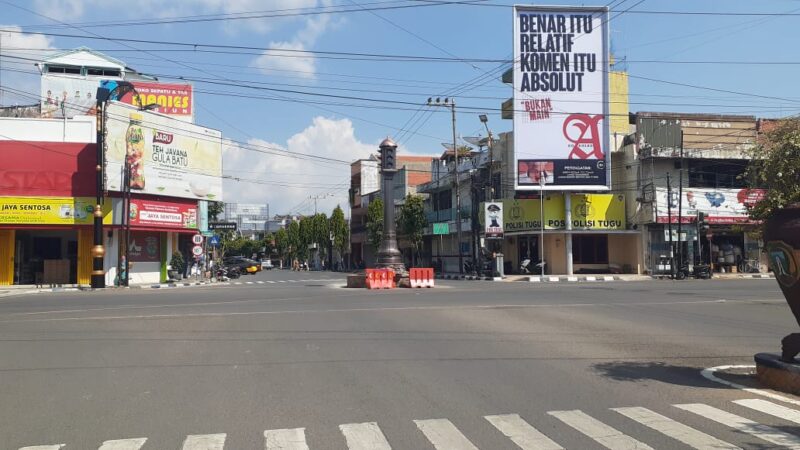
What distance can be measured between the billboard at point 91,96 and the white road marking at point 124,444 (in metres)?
49.6

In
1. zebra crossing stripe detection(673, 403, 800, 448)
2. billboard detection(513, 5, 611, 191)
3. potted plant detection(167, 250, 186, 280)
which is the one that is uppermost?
billboard detection(513, 5, 611, 191)

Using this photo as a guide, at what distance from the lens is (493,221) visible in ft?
131

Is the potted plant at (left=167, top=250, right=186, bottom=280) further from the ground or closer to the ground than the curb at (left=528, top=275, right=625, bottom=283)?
further from the ground

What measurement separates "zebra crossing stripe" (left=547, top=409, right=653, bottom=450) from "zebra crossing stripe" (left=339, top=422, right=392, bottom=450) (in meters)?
1.94

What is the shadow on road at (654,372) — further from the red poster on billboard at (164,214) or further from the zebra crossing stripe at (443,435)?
the red poster on billboard at (164,214)

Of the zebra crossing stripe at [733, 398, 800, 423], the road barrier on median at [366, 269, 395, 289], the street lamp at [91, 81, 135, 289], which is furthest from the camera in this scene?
the street lamp at [91, 81, 135, 289]

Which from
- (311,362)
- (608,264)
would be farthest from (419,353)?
(608,264)

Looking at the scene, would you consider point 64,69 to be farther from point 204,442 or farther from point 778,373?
point 778,373

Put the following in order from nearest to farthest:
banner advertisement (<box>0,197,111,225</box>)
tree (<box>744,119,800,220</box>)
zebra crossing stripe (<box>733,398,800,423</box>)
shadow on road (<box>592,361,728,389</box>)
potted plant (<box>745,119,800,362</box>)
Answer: zebra crossing stripe (<box>733,398,800,423</box>) < potted plant (<box>745,119,800,362</box>) < tree (<box>744,119,800,220</box>) < shadow on road (<box>592,361,728,389</box>) < banner advertisement (<box>0,197,111,225</box>)

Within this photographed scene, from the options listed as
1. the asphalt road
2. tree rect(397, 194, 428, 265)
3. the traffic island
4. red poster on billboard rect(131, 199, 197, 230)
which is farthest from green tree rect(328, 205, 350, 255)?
the traffic island

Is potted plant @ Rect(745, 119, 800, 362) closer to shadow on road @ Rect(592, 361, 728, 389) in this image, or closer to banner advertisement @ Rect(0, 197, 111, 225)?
shadow on road @ Rect(592, 361, 728, 389)

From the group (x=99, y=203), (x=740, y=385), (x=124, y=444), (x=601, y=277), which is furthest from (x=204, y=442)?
(x=601, y=277)

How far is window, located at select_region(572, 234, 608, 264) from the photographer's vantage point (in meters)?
44.0

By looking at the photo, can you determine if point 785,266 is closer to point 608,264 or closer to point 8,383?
point 8,383
